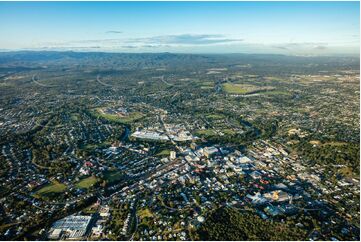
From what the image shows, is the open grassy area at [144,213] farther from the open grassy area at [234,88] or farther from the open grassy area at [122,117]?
the open grassy area at [234,88]

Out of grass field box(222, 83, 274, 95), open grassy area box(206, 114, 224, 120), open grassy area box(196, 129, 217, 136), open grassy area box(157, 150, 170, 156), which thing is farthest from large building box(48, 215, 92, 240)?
grass field box(222, 83, 274, 95)

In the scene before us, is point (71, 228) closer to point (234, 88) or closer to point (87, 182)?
point (87, 182)

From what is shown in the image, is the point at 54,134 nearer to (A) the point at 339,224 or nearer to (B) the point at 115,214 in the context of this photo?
(B) the point at 115,214

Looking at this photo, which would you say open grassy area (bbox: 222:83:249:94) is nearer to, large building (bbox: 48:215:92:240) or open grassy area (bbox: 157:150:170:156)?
open grassy area (bbox: 157:150:170:156)

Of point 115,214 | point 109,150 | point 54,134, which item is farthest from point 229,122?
point 115,214

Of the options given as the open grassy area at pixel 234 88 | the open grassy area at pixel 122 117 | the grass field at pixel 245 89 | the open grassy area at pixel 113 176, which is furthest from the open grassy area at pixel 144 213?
the open grassy area at pixel 234 88

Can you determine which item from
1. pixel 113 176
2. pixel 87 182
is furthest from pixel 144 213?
pixel 87 182
